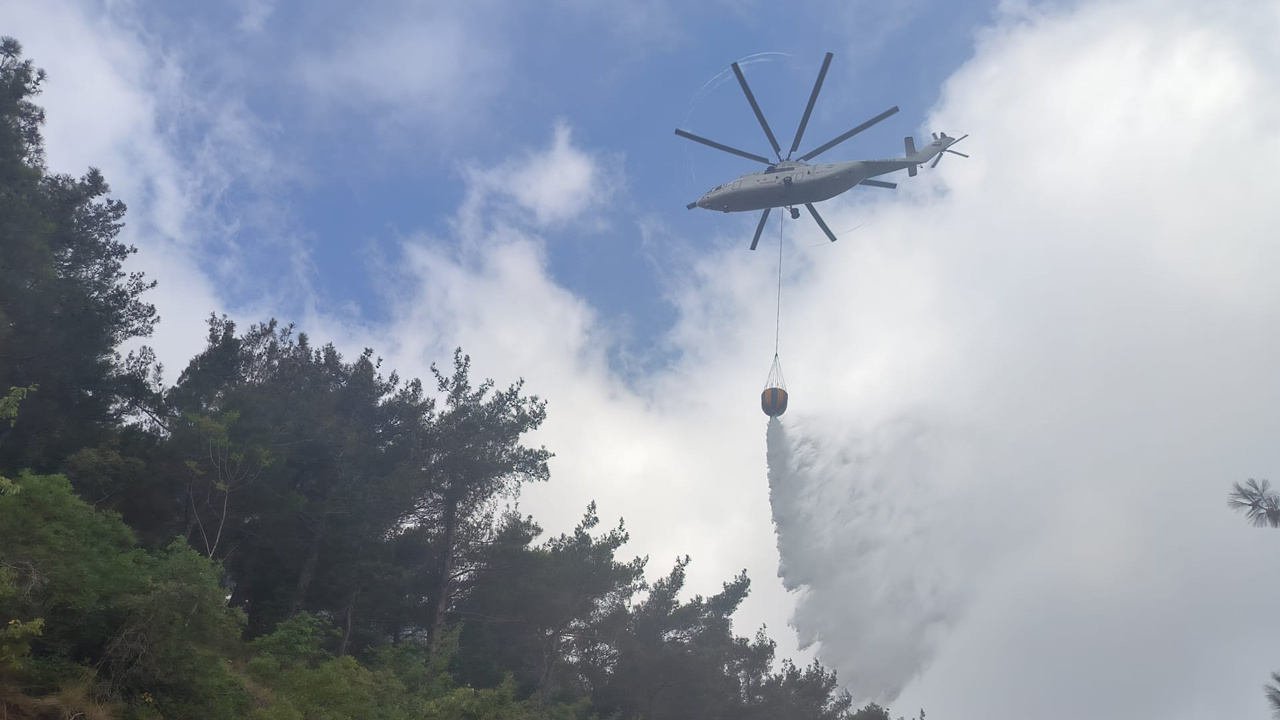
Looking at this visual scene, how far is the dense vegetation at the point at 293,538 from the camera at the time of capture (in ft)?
61.3

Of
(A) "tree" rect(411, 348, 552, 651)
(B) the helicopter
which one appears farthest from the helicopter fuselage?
(A) "tree" rect(411, 348, 552, 651)

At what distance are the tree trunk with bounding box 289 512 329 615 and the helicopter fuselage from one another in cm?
2095

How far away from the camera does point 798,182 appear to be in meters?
29.1

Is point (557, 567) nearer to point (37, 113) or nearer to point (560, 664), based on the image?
point (560, 664)

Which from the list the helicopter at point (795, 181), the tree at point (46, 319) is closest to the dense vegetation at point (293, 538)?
the tree at point (46, 319)

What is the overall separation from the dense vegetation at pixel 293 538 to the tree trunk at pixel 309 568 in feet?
0.32

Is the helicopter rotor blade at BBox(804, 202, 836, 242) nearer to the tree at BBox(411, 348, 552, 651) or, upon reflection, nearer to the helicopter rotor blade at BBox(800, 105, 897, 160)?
the helicopter rotor blade at BBox(800, 105, 897, 160)

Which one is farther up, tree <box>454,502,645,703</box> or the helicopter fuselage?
the helicopter fuselage

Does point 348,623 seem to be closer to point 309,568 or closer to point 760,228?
point 309,568

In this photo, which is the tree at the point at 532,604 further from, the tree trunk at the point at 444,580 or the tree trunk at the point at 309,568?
the tree trunk at the point at 309,568

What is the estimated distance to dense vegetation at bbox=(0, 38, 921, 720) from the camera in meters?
18.7

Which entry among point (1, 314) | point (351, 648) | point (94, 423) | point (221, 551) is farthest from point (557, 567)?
point (1, 314)

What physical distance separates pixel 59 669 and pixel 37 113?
1128 inches

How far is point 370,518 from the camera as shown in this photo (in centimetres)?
3553
